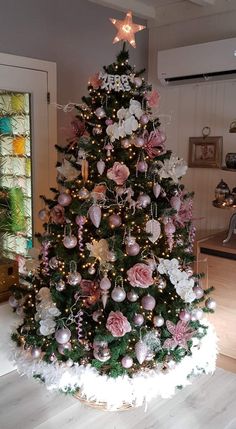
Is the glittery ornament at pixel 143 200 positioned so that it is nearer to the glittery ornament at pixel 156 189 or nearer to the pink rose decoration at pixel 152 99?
the glittery ornament at pixel 156 189

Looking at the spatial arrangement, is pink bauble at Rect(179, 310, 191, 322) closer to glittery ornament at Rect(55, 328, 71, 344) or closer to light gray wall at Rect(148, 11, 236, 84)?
glittery ornament at Rect(55, 328, 71, 344)

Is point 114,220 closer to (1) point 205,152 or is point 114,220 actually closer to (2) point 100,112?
(2) point 100,112

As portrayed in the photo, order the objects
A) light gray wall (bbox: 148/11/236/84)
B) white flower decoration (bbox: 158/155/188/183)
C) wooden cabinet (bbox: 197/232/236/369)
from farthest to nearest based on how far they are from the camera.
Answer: light gray wall (bbox: 148/11/236/84) → wooden cabinet (bbox: 197/232/236/369) → white flower decoration (bbox: 158/155/188/183)

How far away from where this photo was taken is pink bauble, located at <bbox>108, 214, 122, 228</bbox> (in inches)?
67.8

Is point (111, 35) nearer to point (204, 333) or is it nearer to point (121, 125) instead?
point (121, 125)

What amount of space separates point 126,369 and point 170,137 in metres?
2.10

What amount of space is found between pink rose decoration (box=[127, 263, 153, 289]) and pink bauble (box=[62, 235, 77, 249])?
274 millimetres

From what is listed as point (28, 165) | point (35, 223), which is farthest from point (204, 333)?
point (28, 165)

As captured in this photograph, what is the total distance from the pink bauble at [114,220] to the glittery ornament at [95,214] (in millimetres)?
51

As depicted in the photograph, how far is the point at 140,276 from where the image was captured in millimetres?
1689

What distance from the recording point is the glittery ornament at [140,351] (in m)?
1.68

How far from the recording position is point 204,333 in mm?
1956

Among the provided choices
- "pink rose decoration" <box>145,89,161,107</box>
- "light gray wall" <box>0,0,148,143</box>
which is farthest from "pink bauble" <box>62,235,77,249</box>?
"light gray wall" <box>0,0,148,143</box>

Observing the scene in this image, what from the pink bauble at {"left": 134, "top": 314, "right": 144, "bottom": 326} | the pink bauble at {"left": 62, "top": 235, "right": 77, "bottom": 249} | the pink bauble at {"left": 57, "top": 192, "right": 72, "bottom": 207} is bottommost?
the pink bauble at {"left": 134, "top": 314, "right": 144, "bottom": 326}
